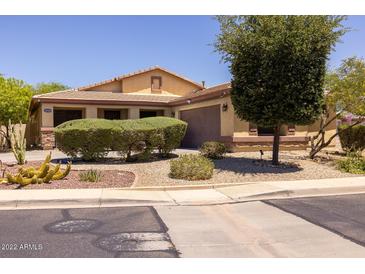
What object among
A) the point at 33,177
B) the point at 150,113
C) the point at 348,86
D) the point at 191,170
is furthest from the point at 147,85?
the point at 33,177

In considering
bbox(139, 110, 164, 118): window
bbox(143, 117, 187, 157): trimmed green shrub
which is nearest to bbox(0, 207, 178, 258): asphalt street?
bbox(143, 117, 187, 157): trimmed green shrub

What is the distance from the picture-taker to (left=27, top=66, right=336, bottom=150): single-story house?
18.5 metres

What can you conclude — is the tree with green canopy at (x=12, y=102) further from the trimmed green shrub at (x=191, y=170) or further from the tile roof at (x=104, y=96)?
the trimmed green shrub at (x=191, y=170)

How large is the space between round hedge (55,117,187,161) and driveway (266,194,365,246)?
21.4 ft

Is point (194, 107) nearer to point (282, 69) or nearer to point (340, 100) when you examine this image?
point (340, 100)

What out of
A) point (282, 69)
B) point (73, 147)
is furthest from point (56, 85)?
point (282, 69)

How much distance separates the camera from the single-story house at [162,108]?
1852 cm

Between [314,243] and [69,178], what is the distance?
7528 mm

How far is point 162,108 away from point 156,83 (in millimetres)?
3696

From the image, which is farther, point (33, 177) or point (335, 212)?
point (33, 177)

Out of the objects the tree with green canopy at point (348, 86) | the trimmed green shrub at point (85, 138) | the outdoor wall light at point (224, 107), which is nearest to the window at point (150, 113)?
the outdoor wall light at point (224, 107)

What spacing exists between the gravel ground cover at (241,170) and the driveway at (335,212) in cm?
262

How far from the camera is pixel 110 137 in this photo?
13734mm

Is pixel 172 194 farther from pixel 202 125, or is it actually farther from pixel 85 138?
pixel 202 125
